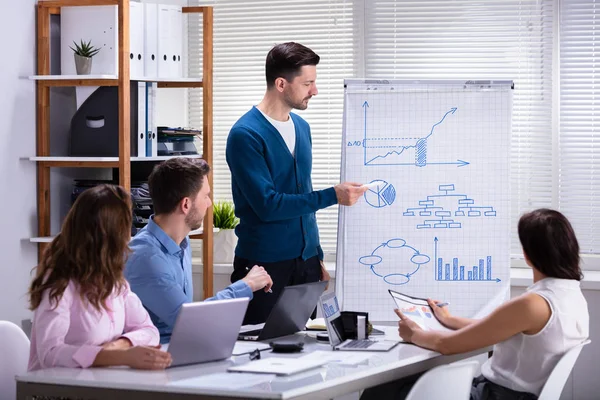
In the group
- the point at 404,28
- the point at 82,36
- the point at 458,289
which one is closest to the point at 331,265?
the point at 458,289

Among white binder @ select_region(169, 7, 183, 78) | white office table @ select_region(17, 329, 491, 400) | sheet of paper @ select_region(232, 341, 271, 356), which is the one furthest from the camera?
white binder @ select_region(169, 7, 183, 78)

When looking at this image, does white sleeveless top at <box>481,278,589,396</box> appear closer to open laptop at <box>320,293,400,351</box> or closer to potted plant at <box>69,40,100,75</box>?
open laptop at <box>320,293,400,351</box>

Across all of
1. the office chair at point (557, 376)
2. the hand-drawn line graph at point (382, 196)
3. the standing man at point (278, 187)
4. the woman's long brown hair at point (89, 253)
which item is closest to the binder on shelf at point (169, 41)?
the standing man at point (278, 187)

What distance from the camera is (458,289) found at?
3809 mm

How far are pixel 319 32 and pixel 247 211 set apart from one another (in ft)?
5.83

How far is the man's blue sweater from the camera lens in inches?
130

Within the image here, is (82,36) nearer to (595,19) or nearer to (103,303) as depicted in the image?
(103,303)

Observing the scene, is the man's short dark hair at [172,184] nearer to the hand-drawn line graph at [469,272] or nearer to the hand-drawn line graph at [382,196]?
the hand-drawn line graph at [382,196]

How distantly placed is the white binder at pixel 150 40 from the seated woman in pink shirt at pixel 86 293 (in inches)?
74.7

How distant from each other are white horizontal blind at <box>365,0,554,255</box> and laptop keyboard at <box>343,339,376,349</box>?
219 cm

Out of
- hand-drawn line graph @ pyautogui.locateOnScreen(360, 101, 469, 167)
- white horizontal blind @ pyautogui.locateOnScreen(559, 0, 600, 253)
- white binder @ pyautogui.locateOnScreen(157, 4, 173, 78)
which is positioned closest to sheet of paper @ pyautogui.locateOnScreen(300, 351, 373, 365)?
hand-drawn line graph @ pyautogui.locateOnScreen(360, 101, 469, 167)

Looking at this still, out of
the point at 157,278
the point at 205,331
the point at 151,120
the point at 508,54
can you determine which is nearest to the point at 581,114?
the point at 508,54

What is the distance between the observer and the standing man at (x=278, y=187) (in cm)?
332

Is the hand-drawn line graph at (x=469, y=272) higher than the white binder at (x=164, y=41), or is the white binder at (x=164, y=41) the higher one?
the white binder at (x=164, y=41)
